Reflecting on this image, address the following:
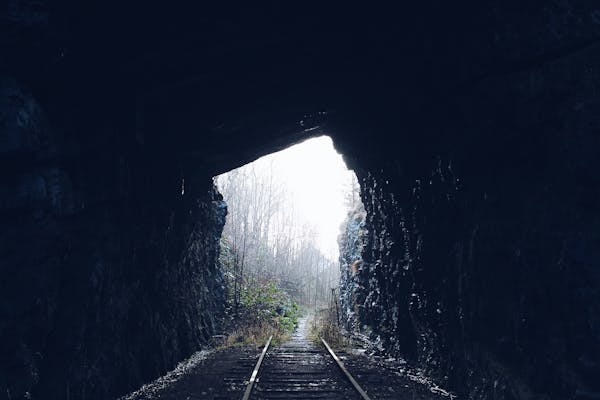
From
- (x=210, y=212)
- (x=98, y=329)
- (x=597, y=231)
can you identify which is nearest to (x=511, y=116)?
(x=597, y=231)

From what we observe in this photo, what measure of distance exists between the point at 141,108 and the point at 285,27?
119 inches

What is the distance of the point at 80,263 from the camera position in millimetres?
6145

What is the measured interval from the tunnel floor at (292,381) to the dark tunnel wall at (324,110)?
674mm

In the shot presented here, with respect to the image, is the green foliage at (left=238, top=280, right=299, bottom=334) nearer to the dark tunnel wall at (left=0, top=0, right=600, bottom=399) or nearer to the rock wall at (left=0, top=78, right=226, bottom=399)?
the rock wall at (left=0, top=78, right=226, bottom=399)

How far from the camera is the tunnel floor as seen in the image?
6809mm

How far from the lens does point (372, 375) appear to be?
8.45 m

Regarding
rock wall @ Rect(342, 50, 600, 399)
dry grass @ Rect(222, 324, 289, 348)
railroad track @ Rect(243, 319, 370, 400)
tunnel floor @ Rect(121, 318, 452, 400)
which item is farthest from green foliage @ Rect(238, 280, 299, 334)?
rock wall @ Rect(342, 50, 600, 399)

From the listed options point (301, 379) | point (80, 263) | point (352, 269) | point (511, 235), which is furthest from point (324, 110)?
point (352, 269)

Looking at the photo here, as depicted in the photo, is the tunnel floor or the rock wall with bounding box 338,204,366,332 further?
the rock wall with bounding box 338,204,366,332

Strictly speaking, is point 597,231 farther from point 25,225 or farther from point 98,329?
point 98,329

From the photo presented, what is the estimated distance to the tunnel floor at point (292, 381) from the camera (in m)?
6.81

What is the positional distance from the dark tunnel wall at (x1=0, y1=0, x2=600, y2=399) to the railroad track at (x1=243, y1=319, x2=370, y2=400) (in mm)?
1811

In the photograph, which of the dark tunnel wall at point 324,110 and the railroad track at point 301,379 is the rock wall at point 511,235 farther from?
the railroad track at point 301,379

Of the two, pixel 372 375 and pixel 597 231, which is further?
pixel 372 375
